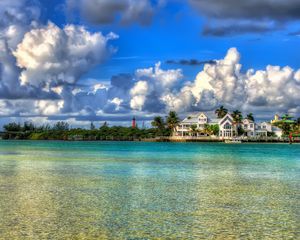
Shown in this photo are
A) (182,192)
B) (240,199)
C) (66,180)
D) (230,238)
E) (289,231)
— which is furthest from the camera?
(66,180)

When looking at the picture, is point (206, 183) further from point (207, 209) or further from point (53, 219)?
point (53, 219)

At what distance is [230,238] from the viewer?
1694cm

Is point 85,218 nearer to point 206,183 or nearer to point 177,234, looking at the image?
point 177,234

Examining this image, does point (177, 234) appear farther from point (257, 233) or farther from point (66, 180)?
point (66, 180)

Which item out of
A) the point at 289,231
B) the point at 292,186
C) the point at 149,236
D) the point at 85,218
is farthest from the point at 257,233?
the point at 292,186

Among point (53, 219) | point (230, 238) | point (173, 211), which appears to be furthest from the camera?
point (173, 211)

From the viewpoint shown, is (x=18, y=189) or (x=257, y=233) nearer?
(x=257, y=233)

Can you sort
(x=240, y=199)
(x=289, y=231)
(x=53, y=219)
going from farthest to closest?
(x=240, y=199)
(x=53, y=219)
(x=289, y=231)

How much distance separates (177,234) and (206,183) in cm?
1781

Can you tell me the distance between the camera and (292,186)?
33.5m

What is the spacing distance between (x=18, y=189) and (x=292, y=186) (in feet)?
63.2

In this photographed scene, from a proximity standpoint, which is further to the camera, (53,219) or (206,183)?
(206,183)

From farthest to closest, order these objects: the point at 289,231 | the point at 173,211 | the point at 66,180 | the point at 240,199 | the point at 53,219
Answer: the point at 66,180, the point at 240,199, the point at 173,211, the point at 53,219, the point at 289,231

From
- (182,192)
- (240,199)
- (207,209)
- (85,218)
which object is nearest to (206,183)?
(182,192)
